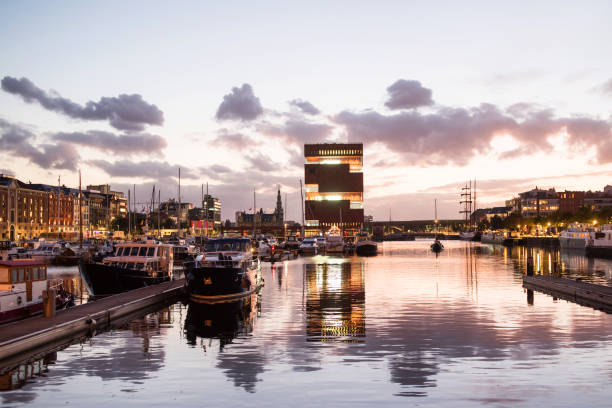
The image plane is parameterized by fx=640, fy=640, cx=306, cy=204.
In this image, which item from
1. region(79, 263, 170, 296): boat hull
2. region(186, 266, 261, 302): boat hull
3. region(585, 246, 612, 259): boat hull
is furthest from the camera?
region(585, 246, 612, 259): boat hull

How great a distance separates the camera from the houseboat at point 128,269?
51.6 m

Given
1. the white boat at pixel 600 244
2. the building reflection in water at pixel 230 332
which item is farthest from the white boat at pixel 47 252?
the white boat at pixel 600 244

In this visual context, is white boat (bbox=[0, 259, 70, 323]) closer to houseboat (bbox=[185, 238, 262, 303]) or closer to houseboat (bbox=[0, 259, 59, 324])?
houseboat (bbox=[0, 259, 59, 324])

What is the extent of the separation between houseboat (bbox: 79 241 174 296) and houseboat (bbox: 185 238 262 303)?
19.4 feet

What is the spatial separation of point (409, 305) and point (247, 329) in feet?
50.0

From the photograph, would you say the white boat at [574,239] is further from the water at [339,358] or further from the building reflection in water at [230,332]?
the building reflection in water at [230,332]

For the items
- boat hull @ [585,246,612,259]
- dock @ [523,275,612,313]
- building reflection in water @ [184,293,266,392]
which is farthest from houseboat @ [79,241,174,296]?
boat hull @ [585,246,612,259]

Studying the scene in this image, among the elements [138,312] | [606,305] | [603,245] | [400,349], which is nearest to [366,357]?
[400,349]

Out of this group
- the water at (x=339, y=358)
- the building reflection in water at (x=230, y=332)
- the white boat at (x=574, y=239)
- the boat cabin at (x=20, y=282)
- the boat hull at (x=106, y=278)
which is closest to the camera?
the water at (x=339, y=358)

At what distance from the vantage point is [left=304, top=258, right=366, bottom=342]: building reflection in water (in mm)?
33094

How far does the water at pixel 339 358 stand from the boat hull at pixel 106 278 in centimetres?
834

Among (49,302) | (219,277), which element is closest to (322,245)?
(219,277)

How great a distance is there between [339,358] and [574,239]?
138 metres

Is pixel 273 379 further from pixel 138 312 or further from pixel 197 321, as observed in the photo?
pixel 138 312
